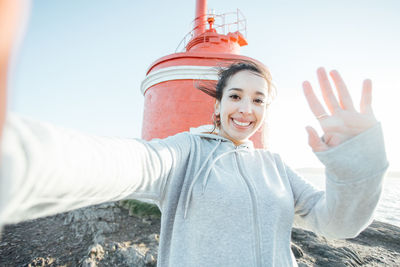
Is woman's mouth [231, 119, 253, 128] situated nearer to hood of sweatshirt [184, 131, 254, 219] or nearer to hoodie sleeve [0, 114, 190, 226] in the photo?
hood of sweatshirt [184, 131, 254, 219]

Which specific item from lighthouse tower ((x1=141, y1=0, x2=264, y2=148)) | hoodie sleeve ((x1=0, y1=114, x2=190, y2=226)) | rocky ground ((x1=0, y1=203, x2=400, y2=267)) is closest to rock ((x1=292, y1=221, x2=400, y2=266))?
rocky ground ((x1=0, y1=203, x2=400, y2=267))

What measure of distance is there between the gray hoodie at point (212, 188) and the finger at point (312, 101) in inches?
7.1

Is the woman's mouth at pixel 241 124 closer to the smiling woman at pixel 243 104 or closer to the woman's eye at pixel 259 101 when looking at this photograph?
the smiling woman at pixel 243 104

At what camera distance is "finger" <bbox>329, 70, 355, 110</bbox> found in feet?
2.75

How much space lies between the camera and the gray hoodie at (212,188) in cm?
47

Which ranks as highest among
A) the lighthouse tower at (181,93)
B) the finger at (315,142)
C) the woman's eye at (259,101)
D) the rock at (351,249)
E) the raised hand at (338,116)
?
the lighthouse tower at (181,93)

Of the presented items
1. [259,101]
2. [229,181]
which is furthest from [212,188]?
[259,101]

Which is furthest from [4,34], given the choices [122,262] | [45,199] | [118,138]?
[122,262]

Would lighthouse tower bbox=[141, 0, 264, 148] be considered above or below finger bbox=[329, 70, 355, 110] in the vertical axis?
above

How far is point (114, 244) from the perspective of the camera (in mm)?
3275

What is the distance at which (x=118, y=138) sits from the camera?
66 centimetres

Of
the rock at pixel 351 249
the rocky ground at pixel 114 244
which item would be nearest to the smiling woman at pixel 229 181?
the rocky ground at pixel 114 244

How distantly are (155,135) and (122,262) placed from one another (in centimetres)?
247

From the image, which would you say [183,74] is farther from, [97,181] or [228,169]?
[97,181]
